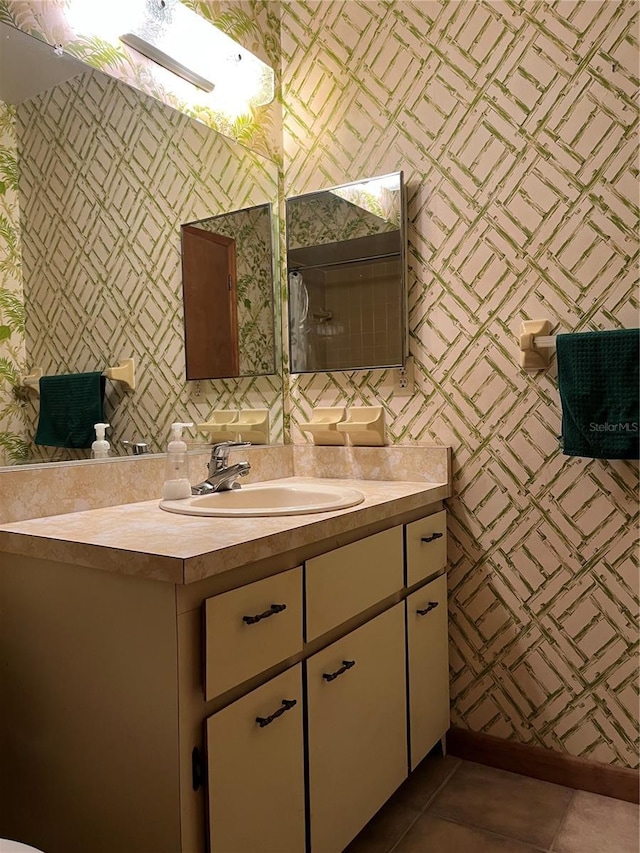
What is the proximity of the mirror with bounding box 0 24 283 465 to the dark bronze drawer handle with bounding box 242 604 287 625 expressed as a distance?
25.4 inches

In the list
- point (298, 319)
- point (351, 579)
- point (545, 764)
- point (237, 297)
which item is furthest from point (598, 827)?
point (237, 297)

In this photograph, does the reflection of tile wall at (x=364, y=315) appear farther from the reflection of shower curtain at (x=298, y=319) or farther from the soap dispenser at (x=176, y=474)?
the soap dispenser at (x=176, y=474)

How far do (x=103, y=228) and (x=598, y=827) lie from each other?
1980mm

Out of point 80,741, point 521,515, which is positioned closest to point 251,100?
point 521,515

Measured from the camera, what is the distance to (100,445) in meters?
1.57

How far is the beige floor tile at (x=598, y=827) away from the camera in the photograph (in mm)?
1535

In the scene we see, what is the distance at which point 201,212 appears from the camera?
74.7 inches

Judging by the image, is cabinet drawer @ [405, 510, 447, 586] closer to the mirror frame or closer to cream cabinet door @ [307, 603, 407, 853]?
cream cabinet door @ [307, 603, 407, 853]

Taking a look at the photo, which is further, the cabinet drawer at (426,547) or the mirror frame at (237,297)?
the mirror frame at (237,297)

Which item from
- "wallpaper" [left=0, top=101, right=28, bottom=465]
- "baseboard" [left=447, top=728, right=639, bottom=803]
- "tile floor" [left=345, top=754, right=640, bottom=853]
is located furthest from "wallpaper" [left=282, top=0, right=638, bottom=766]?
"wallpaper" [left=0, top=101, right=28, bottom=465]

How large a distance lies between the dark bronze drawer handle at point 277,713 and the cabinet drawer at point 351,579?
0.12 meters

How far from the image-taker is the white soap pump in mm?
1549

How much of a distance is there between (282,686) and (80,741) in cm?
38
